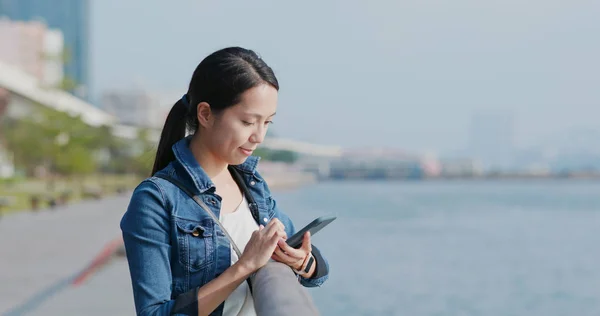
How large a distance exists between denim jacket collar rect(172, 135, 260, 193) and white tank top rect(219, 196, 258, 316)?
72 millimetres

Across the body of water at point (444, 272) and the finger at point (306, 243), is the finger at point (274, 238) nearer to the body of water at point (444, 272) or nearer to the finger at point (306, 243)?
the finger at point (306, 243)

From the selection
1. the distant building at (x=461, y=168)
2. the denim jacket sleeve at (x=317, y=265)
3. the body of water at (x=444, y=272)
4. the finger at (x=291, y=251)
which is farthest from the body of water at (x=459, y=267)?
the distant building at (x=461, y=168)

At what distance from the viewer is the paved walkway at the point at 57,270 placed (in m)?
8.40

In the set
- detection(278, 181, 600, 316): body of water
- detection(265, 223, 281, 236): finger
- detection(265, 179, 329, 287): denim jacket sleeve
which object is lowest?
detection(278, 181, 600, 316): body of water

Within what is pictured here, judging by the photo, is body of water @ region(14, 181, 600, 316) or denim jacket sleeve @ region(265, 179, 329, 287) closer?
denim jacket sleeve @ region(265, 179, 329, 287)

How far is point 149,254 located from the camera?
184 centimetres

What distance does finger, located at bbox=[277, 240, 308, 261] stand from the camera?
183cm

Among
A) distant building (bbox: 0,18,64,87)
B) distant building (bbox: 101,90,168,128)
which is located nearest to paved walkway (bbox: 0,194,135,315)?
distant building (bbox: 0,18,64,87)

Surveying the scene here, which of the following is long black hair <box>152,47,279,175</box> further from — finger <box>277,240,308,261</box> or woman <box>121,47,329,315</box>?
finger <box>277,240,308,261</box>

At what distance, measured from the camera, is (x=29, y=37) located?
98750 millimetres

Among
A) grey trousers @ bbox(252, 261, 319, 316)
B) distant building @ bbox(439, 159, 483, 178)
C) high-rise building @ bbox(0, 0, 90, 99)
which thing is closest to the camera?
grey trousers @ bbox(252, 261, 319, 316)

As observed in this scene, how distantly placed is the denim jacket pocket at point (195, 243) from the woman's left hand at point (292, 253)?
0.14 metres

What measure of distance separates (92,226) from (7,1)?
16887 cm

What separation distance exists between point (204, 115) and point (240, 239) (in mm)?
273
